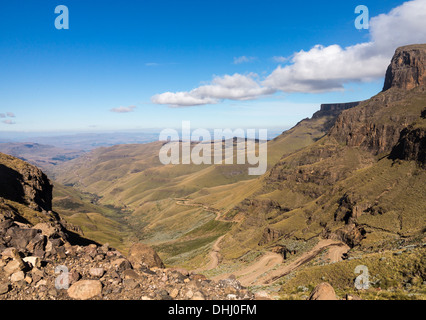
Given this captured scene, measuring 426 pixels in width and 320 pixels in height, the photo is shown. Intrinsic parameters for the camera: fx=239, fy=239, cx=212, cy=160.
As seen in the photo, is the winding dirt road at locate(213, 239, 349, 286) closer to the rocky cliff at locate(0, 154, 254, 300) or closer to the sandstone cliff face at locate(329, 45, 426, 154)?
the rocky cliff at locate(0, 154, 254, 300)

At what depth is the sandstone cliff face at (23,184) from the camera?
64.9 metres

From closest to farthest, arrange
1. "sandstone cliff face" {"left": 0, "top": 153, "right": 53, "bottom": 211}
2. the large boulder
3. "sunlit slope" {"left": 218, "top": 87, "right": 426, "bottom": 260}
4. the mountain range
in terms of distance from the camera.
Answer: the large boulder
the mountain range
"sandstone cliff face" {"left": 0, "top": 153, "right": 53, "bottom": 211}
"sunlit slope" {"left": 218, "top": 87, "right": 426, "bottom": 260}

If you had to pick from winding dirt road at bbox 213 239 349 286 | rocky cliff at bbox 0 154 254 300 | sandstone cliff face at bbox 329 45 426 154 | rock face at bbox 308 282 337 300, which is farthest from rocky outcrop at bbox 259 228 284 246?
rocky cliff at bbox 0 154 254 300

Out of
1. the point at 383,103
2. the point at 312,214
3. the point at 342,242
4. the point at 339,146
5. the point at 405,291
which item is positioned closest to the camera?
the point at 405,291

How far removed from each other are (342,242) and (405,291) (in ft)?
195

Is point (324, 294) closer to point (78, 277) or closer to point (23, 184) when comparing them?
point (78, 277)

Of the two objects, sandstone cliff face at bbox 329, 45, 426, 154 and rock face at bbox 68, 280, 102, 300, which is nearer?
rock face at bbox 68, 280, 102, 300

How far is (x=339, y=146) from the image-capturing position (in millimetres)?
179250

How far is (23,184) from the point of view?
73875 mm

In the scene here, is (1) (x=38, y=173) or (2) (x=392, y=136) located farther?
(2) (x=392, y=136)

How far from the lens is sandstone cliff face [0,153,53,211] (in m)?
64.9

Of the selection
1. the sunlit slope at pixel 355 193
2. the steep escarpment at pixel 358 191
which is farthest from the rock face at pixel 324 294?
the sunlit slope at pixel 355 193
